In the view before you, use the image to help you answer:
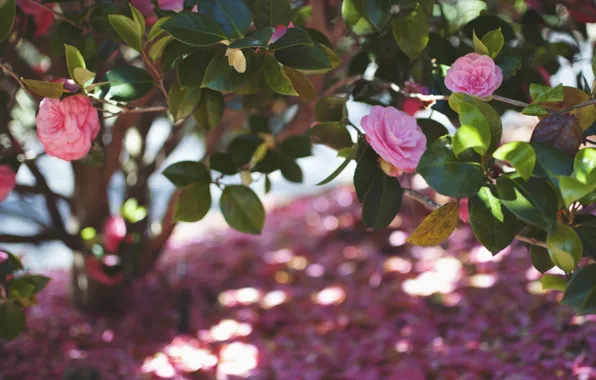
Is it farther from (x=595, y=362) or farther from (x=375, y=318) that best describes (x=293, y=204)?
(x=595, y=362)

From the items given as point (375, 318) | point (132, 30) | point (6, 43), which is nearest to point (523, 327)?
point (375, 318)

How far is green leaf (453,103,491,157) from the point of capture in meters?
0.61

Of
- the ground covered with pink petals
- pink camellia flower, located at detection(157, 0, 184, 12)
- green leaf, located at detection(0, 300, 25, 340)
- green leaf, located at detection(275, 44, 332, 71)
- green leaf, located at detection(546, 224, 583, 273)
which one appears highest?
pink camellia flower, located at detection(157, 0, 184, 12)

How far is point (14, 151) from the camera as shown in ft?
3.50

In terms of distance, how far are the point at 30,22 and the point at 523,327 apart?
1241 mm

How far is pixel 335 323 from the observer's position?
1542 millimetres

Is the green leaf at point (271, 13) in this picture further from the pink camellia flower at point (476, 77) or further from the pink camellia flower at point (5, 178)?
the pink camellia flower at point (5, 178)

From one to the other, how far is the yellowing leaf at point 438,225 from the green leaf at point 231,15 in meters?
0.32

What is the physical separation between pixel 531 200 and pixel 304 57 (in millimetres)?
315

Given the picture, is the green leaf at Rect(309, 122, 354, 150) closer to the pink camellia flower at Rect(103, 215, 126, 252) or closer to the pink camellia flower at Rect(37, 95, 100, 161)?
the pink camellia flower at Rect(37, 95, 100, 161)

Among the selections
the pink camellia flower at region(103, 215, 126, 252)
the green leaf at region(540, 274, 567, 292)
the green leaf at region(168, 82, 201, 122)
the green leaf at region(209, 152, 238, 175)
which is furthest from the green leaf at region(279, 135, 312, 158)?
the pink camellia flower at region(103, 215, 126, 252)

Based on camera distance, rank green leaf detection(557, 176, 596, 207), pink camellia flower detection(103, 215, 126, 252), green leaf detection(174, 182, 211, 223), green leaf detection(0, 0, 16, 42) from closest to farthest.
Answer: green leaf detection(557, 176, 596, 207), green leaf detection(0, 0, 16, 42), green leaf detection(174, 182, 211, 223), pink camellia flower detection(103, 215, 126, 252)

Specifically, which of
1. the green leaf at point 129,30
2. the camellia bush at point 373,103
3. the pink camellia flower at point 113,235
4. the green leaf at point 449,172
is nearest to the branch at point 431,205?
the camellia bush at point 373,103

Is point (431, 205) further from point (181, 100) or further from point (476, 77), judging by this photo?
point (181, 100)
